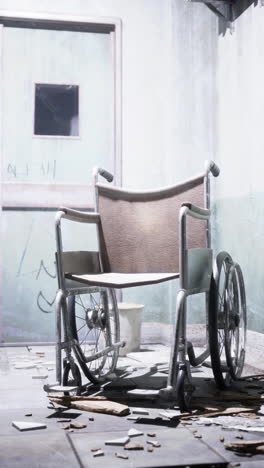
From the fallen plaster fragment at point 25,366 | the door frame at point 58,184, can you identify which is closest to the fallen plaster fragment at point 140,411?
the fallen plaster fragment at point 25,366

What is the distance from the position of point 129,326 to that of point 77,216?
1.15 meters

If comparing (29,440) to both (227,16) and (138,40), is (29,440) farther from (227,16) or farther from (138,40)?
(138,40)

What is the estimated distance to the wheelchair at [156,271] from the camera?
7.06 ft

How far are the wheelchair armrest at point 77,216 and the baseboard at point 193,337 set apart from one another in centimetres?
102

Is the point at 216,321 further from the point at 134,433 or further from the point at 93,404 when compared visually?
the point at 134,433

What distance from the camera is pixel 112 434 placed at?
5.74 feet

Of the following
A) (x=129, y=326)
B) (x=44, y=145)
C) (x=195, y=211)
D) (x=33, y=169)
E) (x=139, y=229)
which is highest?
(x=44, y=145)

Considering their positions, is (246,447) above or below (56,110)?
below

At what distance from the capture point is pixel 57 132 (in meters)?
3.90

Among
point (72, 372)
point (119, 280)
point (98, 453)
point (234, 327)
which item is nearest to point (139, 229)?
point (119, 280)

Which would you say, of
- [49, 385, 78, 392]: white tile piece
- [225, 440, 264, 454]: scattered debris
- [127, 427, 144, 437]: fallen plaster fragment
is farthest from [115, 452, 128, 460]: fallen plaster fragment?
[49, 385, 78, 392]: white tile piece

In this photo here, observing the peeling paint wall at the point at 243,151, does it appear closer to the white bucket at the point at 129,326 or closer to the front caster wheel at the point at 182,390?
the white bucket at the point at 129,326

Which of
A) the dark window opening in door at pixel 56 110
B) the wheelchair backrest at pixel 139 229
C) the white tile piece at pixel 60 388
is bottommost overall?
the white tile piece at pixel 60 388

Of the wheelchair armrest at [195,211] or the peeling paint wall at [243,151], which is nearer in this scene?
the wheelchair armrest at [195,211]
